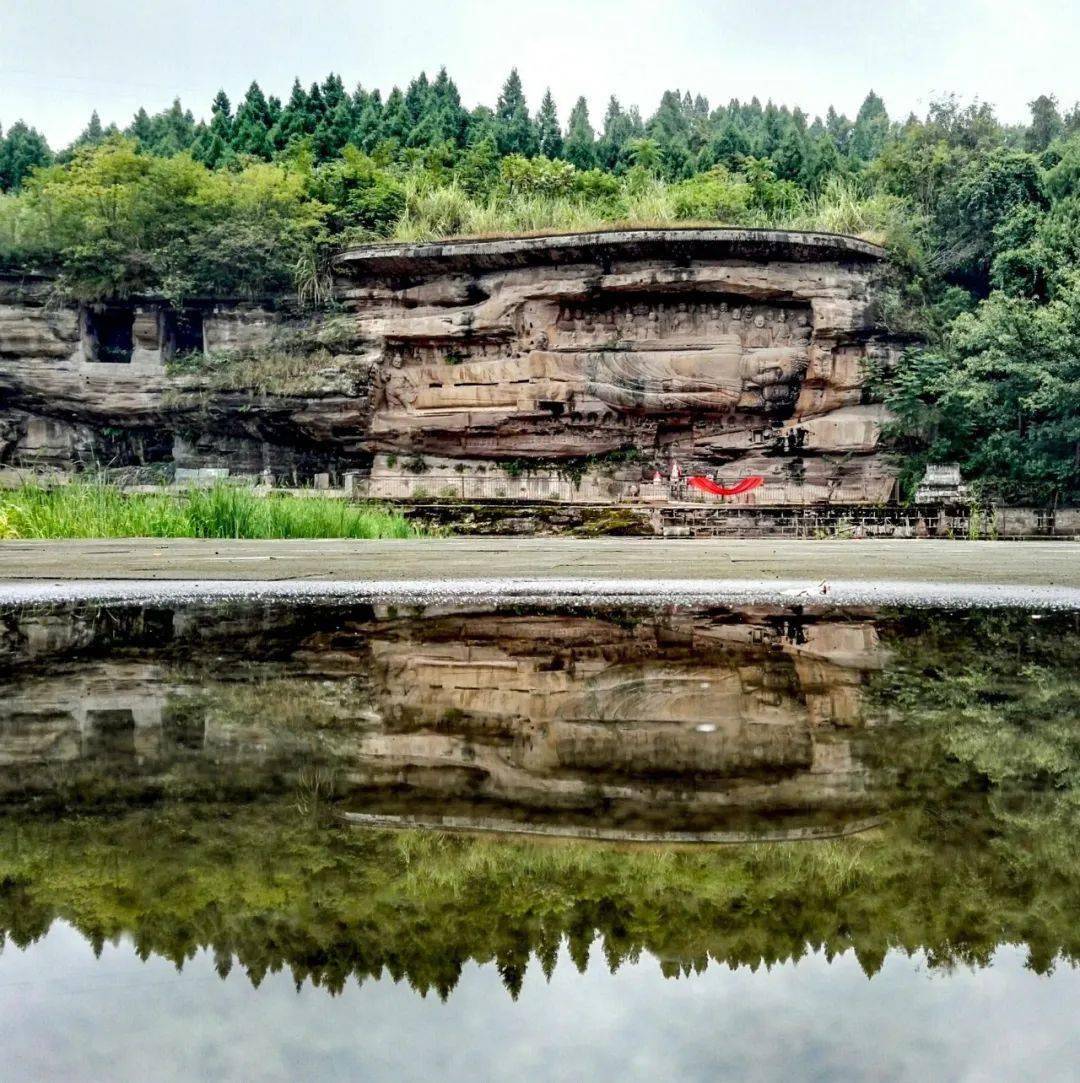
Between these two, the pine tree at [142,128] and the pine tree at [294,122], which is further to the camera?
the pine tree at [142,128]

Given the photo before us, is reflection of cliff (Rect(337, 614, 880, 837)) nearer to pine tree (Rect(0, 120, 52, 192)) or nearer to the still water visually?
the still water

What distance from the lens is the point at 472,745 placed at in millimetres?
2559

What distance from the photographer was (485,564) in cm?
930

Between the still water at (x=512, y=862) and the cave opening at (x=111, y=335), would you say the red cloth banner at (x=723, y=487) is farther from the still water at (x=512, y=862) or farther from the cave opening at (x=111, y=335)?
the still water at (x=512, y=862)

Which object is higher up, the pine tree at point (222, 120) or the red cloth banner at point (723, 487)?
the pine tree at point (222, 120)

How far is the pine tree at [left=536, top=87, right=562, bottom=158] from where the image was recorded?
145ft

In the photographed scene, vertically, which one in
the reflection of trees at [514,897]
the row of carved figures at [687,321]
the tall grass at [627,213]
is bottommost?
the reflection of trees at [514,897]

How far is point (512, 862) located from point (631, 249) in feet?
85.4

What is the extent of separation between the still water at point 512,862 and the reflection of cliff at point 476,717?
0.6 inches

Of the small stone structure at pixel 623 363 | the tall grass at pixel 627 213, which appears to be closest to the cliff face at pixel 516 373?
the small stone structure at pixel 623 363

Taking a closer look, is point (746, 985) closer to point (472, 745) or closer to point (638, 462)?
point (472, 745)

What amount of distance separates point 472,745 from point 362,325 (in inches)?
1057

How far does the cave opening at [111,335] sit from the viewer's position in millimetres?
29594

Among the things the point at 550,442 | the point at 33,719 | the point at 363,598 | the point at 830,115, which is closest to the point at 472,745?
the point at 33,719
